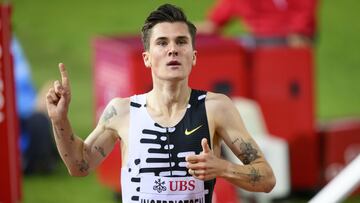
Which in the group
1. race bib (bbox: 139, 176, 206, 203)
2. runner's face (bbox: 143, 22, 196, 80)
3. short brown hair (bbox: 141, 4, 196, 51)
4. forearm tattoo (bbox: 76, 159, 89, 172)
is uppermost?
short brown hair (bbox: 141, 4, 196, 51)

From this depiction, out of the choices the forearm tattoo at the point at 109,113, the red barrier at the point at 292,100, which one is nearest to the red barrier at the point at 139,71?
the red barrier at the point at 292,100

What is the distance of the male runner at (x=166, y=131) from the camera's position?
16.1ft

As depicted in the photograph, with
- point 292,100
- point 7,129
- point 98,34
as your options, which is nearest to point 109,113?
point 7,129

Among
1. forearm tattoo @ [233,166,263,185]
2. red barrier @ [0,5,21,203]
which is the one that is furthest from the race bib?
red barrier @ [0,5,21,203]

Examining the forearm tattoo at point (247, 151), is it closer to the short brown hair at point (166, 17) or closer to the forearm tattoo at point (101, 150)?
the short brown hair at point (166, 17)

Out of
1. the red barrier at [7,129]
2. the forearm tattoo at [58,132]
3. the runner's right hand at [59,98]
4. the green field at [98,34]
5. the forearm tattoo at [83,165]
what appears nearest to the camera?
the runner's right hand at [59,98]

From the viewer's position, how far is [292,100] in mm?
9883

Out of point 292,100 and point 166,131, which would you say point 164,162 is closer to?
point 166,131

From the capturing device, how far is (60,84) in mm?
4805

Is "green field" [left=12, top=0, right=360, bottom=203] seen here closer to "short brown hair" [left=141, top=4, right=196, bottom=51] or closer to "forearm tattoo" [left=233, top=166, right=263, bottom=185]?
"short brown hair" [left=141, top=4, right=196, bottom=51]

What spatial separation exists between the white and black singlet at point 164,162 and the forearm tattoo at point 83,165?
17 centimetres

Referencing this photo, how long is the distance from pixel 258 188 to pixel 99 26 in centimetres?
1177

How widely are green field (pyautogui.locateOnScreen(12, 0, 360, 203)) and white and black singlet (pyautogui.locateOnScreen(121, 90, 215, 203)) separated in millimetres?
7058

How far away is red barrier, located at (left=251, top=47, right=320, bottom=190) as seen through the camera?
9773 mm
